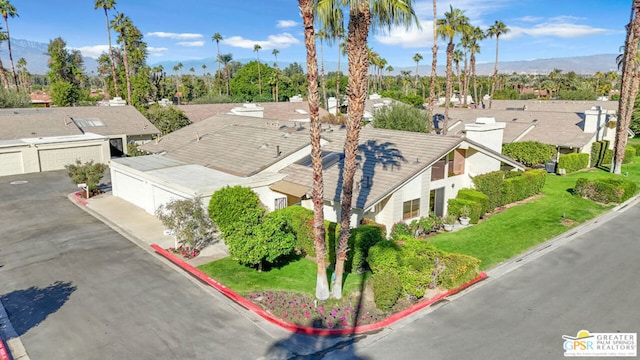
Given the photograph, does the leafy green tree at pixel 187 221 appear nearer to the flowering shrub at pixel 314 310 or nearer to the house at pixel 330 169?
the house at pixel 330 169

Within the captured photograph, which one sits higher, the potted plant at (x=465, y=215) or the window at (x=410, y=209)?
the window at (x=410, y=209)

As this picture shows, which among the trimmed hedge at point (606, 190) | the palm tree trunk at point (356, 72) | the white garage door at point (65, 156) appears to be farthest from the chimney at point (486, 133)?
the white garage door at point (65, 156)

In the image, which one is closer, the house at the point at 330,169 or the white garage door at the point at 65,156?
the house at the point at 330,169

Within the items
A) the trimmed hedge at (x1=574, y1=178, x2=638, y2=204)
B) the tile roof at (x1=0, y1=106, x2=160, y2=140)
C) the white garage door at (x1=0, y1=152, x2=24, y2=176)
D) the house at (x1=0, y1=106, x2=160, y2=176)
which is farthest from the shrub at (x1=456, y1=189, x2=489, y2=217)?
the white garage door at (x1=0, y1=152, x2=24, y2=176)

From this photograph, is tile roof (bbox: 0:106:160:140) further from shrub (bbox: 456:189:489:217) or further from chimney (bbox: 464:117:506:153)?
shrub (bbox: 456:189:489:217)

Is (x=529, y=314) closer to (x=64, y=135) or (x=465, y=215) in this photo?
(x=465, y=215)

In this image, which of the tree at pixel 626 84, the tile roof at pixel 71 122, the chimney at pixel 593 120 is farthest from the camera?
the tile roof at pixel 71 122

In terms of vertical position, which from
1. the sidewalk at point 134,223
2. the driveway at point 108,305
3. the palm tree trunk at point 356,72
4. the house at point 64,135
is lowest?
the driveway at point 108,305

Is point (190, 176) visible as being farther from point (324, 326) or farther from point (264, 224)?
point (324, 326)
